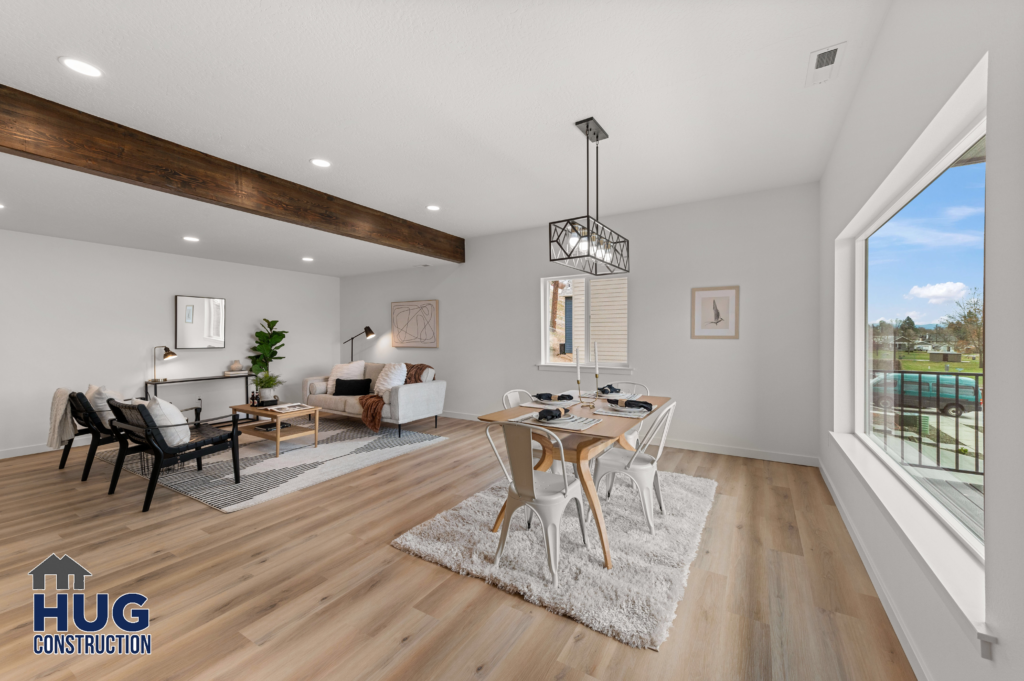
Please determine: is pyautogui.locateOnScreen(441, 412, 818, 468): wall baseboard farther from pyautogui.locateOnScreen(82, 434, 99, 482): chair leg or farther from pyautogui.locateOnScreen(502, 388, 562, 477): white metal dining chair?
pyautogui.locateOnScreen(82, 434, 99, 482): chair leg

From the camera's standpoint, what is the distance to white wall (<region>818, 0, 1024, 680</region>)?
3.15ft

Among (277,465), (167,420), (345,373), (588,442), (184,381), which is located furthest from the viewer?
(345,373)

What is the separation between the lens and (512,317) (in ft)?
18.6

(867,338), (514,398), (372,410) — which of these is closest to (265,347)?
(372,410)

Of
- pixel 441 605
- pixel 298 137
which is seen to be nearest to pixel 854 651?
pixel 441 605

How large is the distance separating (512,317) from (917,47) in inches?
176

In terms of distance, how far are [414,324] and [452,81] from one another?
4.73 metres

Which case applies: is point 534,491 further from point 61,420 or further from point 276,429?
point 61,420

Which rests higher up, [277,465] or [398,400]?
[398,400]

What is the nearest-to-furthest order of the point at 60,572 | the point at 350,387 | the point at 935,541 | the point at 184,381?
1. the point at 935,541
2. the point at 60,572
3. the point at 184,381
4. the point at 350,387

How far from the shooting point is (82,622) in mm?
1894

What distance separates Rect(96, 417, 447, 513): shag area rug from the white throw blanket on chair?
0.43 m

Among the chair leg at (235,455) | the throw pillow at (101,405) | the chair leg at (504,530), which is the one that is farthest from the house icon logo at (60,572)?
the chair leg at (504,530)

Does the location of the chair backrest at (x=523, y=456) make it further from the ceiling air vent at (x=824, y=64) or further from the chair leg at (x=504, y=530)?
the ceiling air vent at (x=824, y=64)
